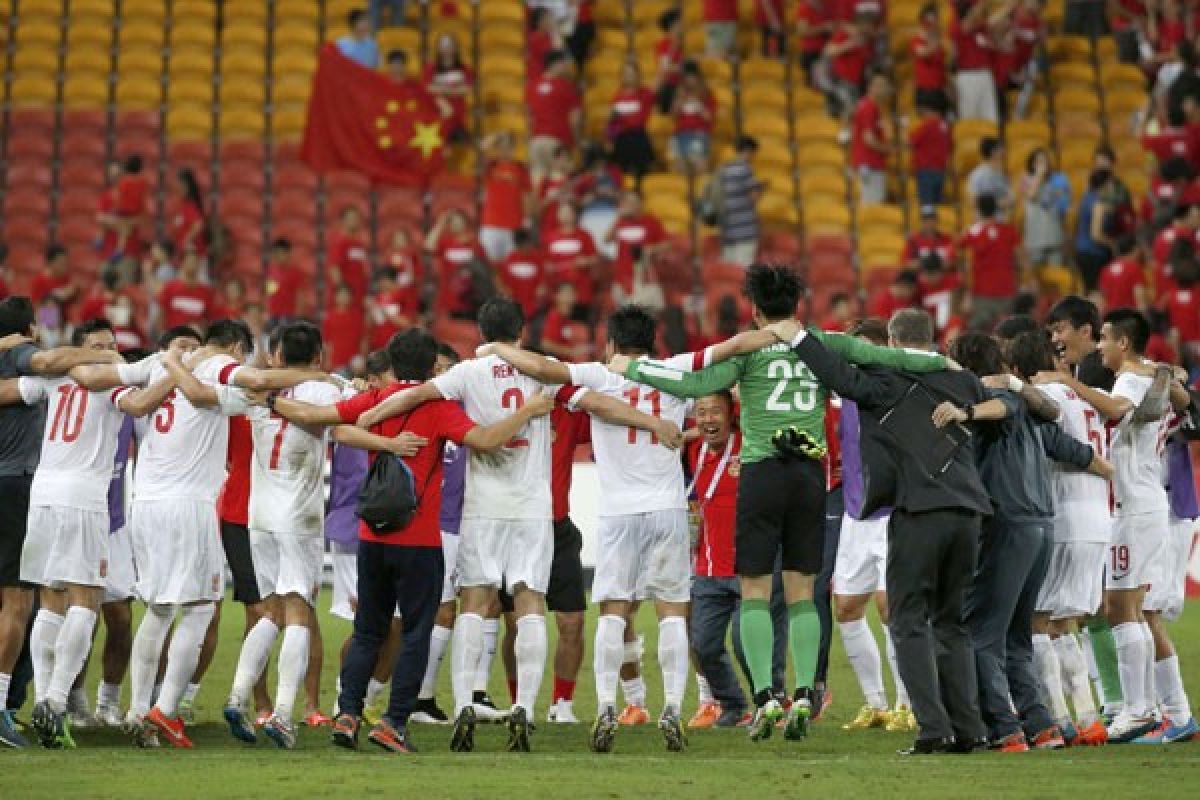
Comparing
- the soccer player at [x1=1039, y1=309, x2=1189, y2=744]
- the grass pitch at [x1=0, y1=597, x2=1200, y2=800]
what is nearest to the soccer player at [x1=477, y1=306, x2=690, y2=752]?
the grass pitch at [x1=0, y1=597, x2=1200, y2=800]

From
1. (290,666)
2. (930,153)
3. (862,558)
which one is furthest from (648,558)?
(930,153)

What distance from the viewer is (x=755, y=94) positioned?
28078 millimetres

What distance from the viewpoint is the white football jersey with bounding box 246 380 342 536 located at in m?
11.7

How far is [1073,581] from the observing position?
1176 cm

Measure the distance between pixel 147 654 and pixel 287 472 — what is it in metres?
1.28

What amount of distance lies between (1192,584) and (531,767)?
39.4 ft

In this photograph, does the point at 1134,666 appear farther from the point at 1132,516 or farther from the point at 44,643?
the point at 44,643

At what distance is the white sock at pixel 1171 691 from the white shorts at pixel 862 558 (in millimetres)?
1753

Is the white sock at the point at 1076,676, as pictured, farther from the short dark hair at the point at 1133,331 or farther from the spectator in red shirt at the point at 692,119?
the spectator in red shirt at the point at 692,119

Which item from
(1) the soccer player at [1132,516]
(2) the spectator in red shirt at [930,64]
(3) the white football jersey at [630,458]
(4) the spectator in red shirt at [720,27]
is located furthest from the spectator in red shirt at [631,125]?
(3) the white football jersey at [630,458]

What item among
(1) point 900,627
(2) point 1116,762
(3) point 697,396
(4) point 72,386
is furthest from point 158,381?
(2) point 1116,762

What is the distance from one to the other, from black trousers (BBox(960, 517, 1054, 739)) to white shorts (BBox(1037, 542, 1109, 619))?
0.26m

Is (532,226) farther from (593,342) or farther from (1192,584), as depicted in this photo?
(1192,584)

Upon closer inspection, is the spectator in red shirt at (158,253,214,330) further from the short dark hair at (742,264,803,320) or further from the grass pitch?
the short dark hair at (742,264,803,320)
